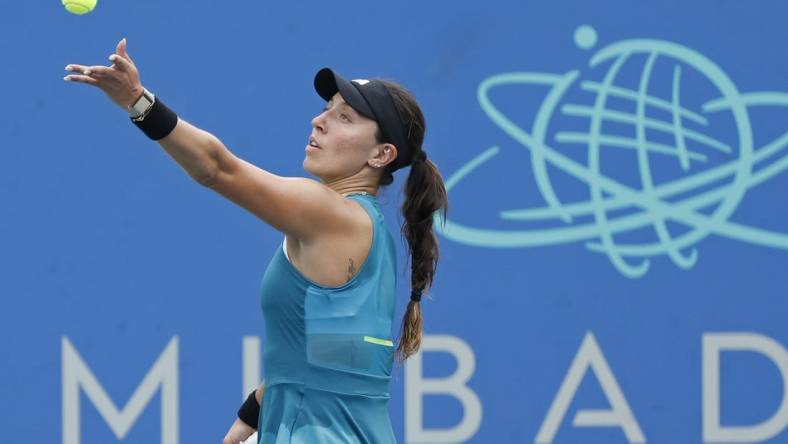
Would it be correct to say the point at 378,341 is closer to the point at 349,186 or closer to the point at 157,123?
the point at 349,186

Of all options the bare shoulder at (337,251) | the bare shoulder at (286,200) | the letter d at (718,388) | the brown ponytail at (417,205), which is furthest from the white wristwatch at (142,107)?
the letter d at (718,388)

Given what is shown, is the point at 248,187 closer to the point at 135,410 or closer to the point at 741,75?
the point at 135,410

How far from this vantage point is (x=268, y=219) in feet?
9.20

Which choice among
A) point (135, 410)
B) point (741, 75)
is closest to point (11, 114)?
point (135, 410)

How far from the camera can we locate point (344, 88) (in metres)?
3.06

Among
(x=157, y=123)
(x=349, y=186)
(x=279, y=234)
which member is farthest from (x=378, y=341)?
(x=279, y=234)

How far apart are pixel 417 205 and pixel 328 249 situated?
0.39 m

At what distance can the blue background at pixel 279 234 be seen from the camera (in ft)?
14.8

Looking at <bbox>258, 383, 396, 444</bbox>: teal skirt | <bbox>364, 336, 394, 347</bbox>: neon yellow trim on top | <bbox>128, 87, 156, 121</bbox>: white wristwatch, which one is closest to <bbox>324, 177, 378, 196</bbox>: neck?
<bbox>364, 336, 394, 347</bbox>: neon yellow trim on top

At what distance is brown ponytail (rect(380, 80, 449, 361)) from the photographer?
125 inches

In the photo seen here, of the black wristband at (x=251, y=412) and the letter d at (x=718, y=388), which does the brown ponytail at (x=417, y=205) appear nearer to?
the black wristband at (x=251, y=412)

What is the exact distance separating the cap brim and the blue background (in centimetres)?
147

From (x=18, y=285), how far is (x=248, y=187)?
1945mm

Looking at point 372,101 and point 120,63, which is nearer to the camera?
point 120,63
